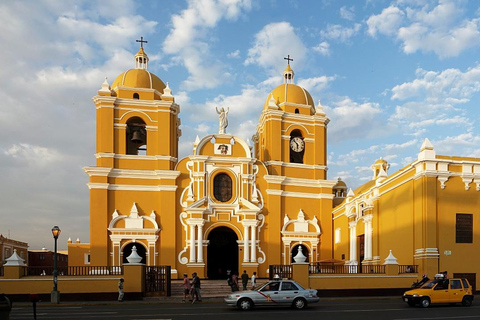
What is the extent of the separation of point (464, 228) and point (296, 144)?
14168 millimetres

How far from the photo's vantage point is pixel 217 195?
1309 inches

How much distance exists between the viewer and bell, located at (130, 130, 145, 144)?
33.3m

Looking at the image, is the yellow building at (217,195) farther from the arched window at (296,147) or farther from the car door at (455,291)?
the car door at (455,291)

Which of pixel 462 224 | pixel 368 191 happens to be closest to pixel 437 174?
pixel 462 224

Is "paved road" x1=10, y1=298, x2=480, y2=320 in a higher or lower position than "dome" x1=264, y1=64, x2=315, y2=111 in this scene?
lower

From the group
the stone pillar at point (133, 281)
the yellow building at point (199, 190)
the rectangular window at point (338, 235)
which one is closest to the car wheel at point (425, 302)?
the stone pillar at point (133, 281)

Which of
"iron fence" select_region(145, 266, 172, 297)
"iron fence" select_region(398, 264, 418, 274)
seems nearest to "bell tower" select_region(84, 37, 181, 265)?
"iron fence" select_region(145, 266, 172, 297)

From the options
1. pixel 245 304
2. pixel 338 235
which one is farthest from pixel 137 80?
pixel 245 304

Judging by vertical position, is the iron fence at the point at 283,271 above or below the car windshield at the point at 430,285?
below

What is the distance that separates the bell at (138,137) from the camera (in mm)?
33312

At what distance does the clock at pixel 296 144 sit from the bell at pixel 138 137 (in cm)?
1069

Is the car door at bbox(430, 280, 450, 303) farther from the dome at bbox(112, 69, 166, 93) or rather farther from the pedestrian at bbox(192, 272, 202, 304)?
the dome at bbox(112, 69, 166, 93)

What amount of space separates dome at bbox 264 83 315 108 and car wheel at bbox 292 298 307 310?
20.4 m

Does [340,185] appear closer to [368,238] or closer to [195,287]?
[368,238]
